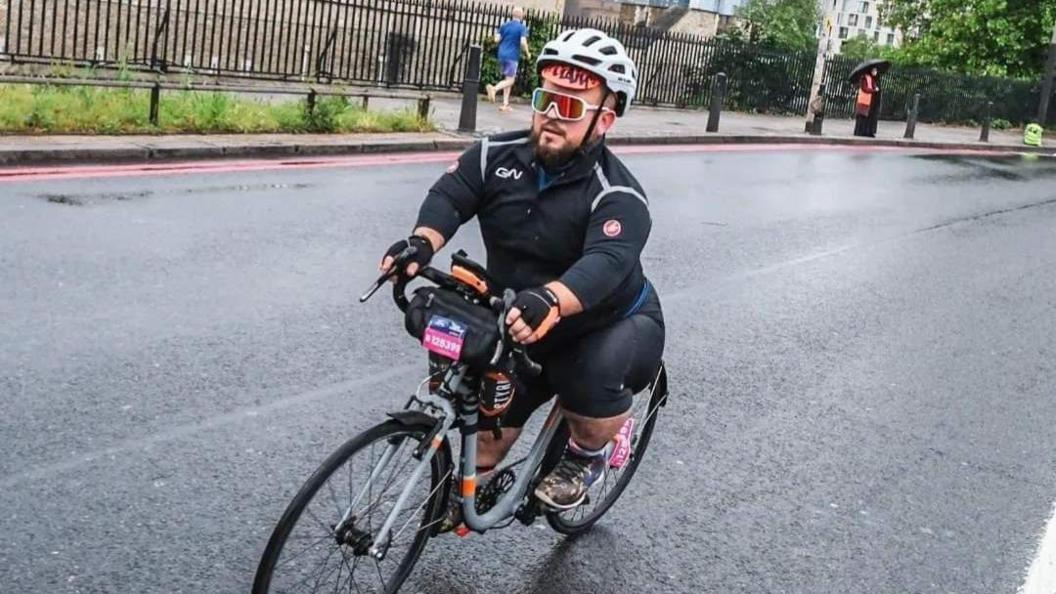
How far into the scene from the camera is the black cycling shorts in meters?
4.16

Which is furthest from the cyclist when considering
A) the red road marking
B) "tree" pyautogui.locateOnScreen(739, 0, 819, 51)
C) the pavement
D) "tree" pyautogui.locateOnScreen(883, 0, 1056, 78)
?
"tree" pyautogui.locateOnScreen(739, 0, 819, 51)

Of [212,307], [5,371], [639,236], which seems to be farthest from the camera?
[212,307]

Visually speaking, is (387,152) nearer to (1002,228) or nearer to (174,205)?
(174,205)

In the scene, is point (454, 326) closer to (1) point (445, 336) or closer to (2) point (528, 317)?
(1) point (445, 336)

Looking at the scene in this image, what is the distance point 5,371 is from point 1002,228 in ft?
38.3

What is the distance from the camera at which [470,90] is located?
17.4 metres

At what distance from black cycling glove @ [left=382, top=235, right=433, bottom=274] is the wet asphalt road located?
1.13 metres

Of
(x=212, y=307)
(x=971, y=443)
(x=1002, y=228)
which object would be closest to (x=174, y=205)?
(x=212, y=307)

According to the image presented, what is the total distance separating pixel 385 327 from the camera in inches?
302

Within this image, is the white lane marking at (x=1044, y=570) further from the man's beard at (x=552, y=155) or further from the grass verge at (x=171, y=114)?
the grass verge at (x=171, y=114)

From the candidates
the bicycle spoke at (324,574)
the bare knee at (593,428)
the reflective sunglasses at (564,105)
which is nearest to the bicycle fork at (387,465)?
the bicycle spoke at (324,574)

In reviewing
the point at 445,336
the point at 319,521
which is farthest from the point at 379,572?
the point at 445,336

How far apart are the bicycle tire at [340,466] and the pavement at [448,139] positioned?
8.85 meters

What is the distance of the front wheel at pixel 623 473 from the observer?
493 centimetres
